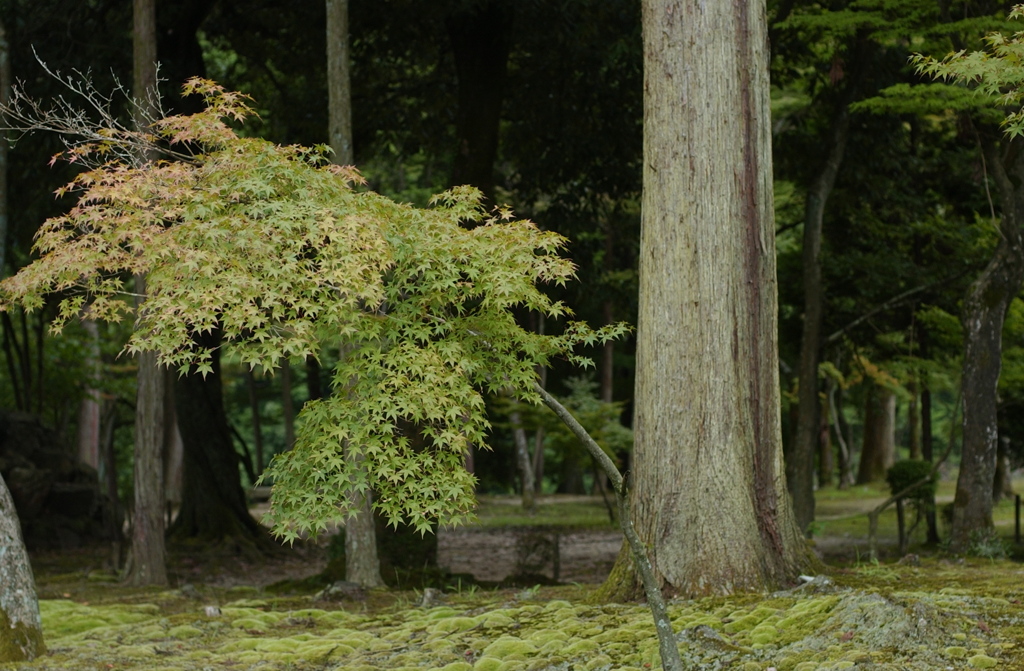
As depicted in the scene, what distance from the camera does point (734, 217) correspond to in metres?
7.76

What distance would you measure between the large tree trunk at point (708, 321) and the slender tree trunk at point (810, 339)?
602 centimetres

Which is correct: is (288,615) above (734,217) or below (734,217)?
below

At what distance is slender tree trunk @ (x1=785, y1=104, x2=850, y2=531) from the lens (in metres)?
13.7

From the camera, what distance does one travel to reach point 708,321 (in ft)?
25.2

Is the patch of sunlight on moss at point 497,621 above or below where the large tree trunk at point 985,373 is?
below

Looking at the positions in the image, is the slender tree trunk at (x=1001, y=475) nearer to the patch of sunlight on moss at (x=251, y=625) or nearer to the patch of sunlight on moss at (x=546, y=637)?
the patch of sunlight on moss at (x=546, y=637)

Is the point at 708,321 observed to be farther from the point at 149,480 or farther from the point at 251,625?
the point at 149,480

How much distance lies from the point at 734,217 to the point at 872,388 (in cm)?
1979

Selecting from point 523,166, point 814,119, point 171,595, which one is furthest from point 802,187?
point 171,595

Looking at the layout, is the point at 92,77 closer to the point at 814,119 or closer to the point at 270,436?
the point at 814,119

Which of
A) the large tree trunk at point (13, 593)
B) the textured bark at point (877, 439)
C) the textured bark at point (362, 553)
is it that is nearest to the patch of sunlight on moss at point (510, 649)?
the large tree trunk at point (13, 593)

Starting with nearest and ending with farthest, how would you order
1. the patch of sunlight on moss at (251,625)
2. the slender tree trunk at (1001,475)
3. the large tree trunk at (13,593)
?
the large tree trunk at (13,593), the patch of sunlight on moss at (251,625), the slender tree trunk at (1001,475)

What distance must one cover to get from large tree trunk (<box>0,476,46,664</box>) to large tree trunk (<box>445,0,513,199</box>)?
770 cm

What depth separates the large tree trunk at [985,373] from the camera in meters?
11.0
